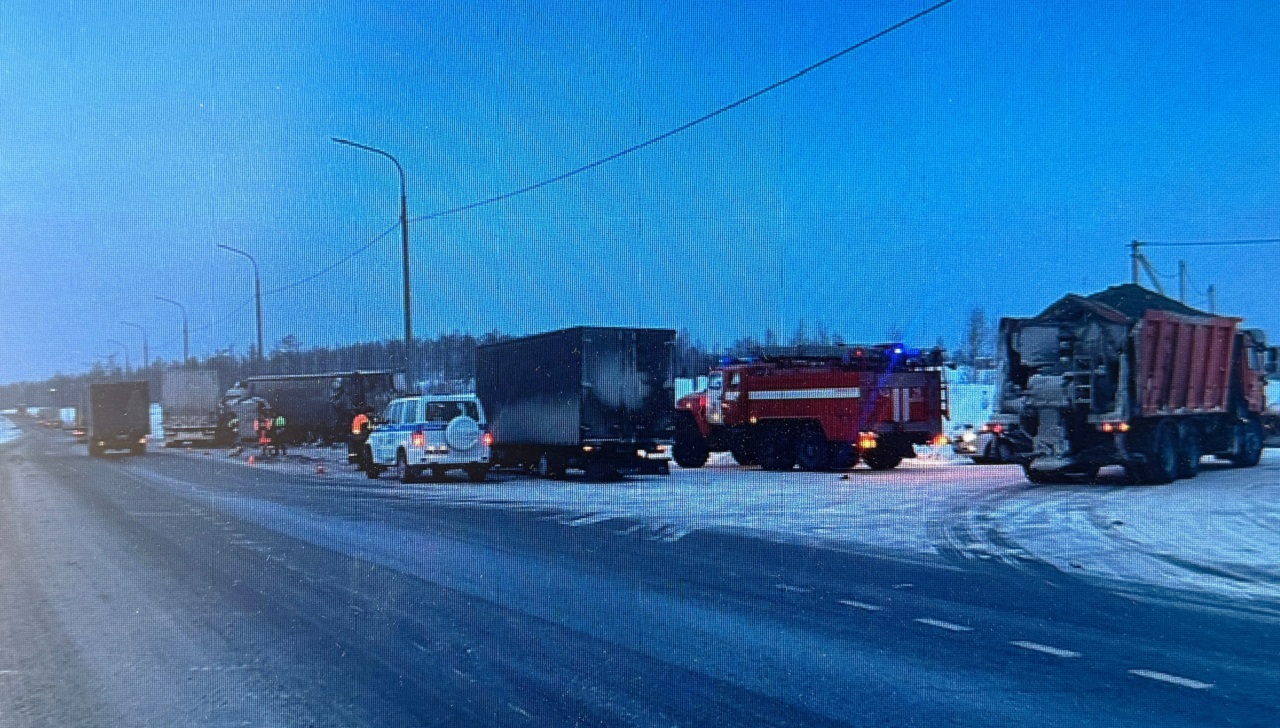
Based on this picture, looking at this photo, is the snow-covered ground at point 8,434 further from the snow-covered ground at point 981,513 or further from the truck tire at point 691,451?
the snow-covered ground at point 981,513

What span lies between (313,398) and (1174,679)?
1727 inches

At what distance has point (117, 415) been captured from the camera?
46.6 metres

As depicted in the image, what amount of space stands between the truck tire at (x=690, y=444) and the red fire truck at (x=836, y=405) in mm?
1397

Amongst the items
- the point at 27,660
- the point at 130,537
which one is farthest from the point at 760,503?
the point at 27,660

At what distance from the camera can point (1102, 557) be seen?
11.5 metres

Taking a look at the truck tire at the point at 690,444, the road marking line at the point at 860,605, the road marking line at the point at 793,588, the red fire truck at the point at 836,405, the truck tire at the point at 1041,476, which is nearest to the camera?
the road marking line at the point at 860,605

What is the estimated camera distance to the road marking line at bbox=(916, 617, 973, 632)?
794 centimetres

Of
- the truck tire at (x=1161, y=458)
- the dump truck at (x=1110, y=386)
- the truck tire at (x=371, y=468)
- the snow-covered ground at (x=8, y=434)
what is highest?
the dump truck at (x=1110, y=386)

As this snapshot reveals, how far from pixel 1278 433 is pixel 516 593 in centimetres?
2606

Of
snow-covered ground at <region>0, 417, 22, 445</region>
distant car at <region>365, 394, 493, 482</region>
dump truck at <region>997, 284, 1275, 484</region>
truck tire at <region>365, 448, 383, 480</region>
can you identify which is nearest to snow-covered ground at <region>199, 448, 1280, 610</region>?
distant car at <region>365, 394, 493, 482</region>

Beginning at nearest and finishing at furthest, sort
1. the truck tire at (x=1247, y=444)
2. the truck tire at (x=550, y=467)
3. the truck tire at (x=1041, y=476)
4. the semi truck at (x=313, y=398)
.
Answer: the truck tire at (x=1041, y=476) → the truck tire at (x=1247, y=444) → the truck tire at (x=550, y=467) → the semi truck at (x=313, y=398)

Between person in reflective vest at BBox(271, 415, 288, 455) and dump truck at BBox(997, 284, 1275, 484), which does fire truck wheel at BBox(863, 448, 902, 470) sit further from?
person in reflective vest at BBox(271, 415, 288, 455)

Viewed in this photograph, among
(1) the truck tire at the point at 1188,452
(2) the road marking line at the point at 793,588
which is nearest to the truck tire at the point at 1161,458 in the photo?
(1) the truck tire at the point at 1188,452

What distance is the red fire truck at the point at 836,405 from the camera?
2450 centimetres
